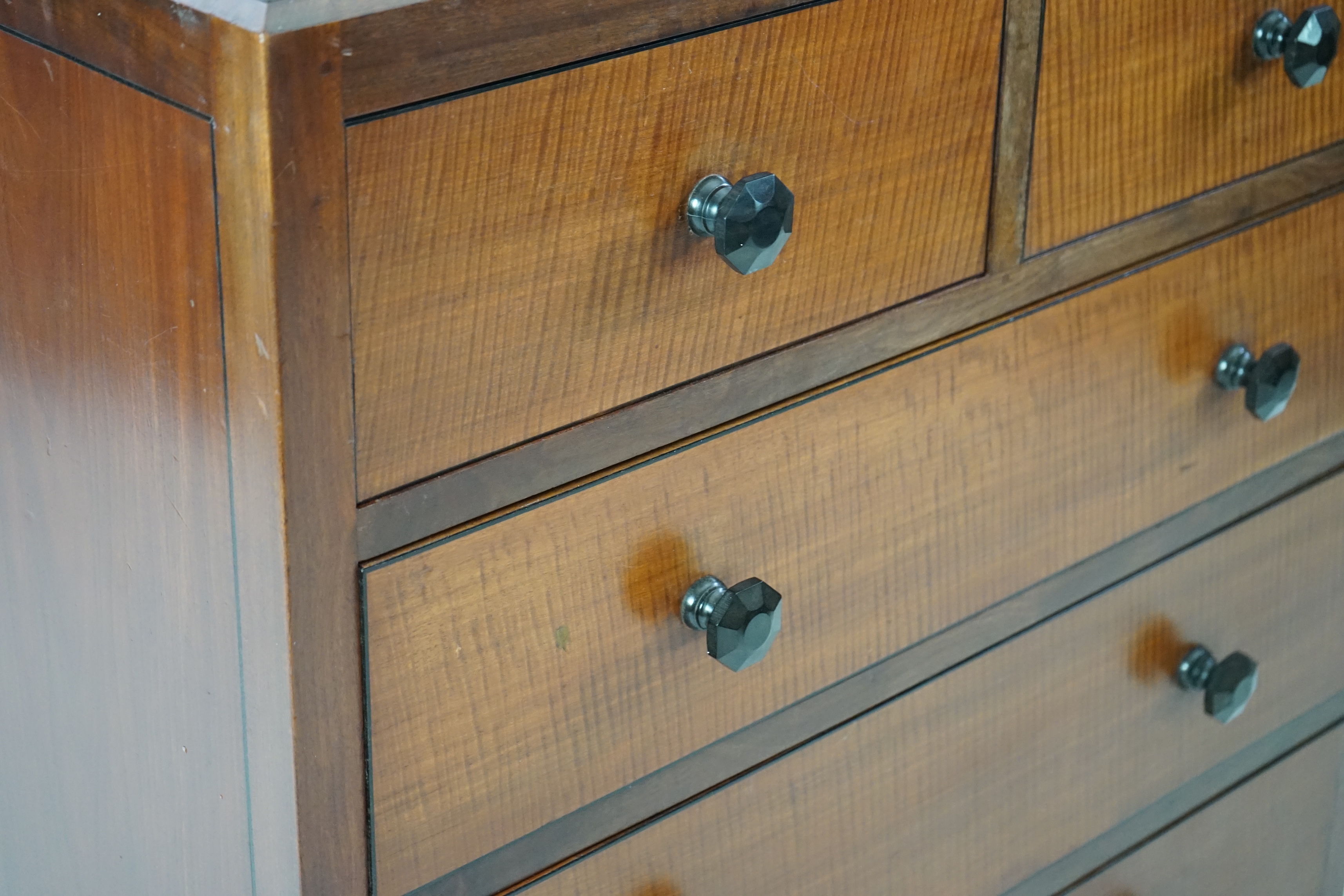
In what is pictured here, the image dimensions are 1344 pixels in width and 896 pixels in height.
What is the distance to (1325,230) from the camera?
1007 millimetres

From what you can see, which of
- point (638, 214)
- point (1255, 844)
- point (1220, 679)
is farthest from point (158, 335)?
point (1255, 844)

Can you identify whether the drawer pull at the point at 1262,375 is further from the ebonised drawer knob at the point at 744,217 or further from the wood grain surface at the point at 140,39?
the wood grain surface at the point at 140,39

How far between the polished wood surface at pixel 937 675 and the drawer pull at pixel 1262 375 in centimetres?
7

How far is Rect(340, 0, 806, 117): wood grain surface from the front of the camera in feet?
1.84

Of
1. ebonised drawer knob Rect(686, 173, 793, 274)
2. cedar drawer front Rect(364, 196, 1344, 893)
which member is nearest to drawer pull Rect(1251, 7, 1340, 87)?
cedar drawer front Rect(364, 196, 1344, 893)

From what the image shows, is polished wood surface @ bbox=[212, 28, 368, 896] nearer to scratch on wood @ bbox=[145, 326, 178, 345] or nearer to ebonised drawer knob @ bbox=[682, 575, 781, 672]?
scratch on wood @ bbox=[145, 326, 178, 345]

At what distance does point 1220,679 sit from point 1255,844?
8.9 inches

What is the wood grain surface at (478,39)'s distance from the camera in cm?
56

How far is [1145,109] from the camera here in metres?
0.86

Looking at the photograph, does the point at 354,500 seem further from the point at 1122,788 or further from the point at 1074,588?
the point at 1122,788

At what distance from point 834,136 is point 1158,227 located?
260 millimetres

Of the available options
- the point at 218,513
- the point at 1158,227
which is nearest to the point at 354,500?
the point at 218,513

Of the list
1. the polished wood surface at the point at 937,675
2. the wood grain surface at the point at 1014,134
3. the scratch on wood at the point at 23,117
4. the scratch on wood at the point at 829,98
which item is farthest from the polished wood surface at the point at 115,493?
the wood grain surface at the point at 1014,134

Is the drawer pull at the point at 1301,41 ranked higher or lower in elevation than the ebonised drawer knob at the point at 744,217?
higher
